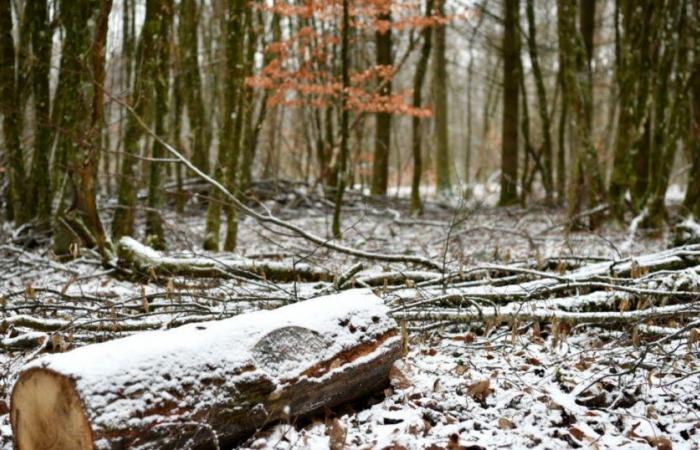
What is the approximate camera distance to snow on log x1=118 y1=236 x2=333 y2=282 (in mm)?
5625

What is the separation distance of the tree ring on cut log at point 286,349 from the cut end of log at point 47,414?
2.69ft

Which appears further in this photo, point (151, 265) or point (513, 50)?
point (513, 50)

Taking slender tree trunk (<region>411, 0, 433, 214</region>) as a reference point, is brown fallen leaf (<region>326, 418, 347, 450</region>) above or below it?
below

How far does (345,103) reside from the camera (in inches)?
349

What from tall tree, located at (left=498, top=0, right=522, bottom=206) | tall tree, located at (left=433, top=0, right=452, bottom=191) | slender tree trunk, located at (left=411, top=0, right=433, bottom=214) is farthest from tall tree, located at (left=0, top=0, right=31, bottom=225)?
tall tree, located at (left=433, top=0, right=452, bottom=191)

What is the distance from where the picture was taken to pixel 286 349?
3043 millimetres

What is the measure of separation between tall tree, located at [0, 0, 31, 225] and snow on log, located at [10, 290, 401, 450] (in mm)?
8058

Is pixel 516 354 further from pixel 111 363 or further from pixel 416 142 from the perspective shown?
pixel 416 142

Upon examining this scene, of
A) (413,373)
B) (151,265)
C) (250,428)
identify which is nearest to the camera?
(250,428)

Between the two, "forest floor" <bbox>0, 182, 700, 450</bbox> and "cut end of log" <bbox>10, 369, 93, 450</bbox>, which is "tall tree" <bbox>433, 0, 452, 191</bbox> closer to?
"forest floor" <bbox>0, 182, 700, 450</bbox>

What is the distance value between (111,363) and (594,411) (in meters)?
2.45

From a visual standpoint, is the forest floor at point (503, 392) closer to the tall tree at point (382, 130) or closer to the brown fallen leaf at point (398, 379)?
the brown fallen leaf at point (398, 379)

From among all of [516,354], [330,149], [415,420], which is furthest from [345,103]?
[330,149]

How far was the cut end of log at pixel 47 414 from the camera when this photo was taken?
7.97 ft
